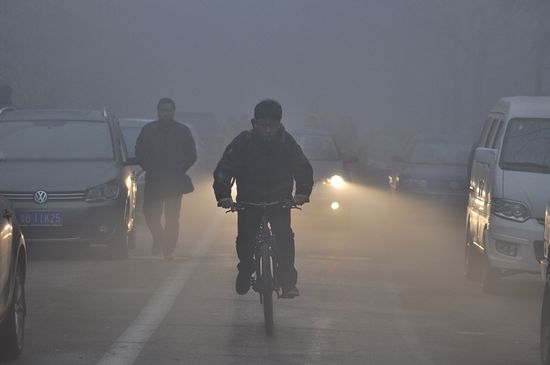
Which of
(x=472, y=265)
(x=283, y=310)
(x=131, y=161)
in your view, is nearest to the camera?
(x=283, y=310)

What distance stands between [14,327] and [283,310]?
3.28 m

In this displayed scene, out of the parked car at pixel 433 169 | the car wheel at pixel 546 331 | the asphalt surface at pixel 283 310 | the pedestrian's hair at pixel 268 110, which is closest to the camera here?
the car wheel at pixel 546 331

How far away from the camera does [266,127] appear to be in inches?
445

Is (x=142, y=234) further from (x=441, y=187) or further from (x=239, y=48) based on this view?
(x=239, y=48)

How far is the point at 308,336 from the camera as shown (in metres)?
10.7

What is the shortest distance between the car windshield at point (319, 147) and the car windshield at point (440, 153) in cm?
247

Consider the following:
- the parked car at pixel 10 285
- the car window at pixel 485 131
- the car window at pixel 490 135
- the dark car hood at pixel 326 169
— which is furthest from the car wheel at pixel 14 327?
the dark car hood at pixel 326 169

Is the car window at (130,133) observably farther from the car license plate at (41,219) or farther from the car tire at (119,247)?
the car license plate at (41,219)

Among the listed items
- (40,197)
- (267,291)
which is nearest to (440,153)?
(40,197)

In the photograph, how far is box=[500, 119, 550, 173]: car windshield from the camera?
1445 centimetres

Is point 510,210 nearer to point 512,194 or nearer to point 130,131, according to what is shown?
point 512,194

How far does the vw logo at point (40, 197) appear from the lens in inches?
635

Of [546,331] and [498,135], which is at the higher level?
[498,135]

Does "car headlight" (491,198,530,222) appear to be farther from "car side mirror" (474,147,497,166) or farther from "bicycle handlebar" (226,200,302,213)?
"bicycle handlebar" (226,200,302,213)
